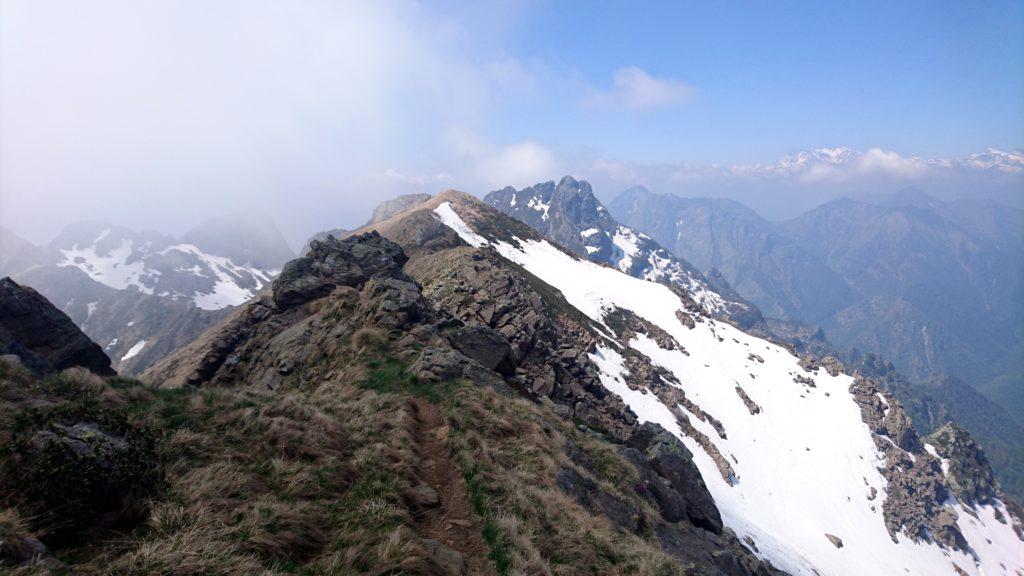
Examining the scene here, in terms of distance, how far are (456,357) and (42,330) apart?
17.0 m

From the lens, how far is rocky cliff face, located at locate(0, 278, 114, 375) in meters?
16.8

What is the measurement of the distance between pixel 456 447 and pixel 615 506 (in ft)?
18.2

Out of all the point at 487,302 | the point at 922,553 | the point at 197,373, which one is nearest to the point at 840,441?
the point at 922,553

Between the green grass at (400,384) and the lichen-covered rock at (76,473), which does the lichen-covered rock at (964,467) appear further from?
the lichen-covered rock at (76,473)

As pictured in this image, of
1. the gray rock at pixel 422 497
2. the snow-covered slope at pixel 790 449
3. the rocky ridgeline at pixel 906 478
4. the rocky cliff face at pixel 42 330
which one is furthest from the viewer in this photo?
the rocky ridgeline at pixel 906 478

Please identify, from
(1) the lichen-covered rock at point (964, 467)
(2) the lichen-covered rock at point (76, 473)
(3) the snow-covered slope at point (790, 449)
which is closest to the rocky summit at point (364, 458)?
(2) the lichen-covered rock at point (76, 473)


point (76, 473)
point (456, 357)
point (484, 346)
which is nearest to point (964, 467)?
point (484, 346)

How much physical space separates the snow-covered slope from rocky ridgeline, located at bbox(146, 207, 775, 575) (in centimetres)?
1855

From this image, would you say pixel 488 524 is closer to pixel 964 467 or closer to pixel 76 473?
pixel 76 473

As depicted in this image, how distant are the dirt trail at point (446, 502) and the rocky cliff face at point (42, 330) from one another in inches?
605

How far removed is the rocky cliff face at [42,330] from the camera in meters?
16.8

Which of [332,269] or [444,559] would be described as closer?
[444,559]

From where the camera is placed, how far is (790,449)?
68000mm

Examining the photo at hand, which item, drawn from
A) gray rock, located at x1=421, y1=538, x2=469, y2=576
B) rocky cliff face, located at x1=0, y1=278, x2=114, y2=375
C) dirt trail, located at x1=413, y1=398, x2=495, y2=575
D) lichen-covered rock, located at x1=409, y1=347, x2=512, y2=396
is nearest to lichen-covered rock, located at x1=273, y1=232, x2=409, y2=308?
rocky cliff face, located at x1=0, y1=278, x2=114, y2=375
